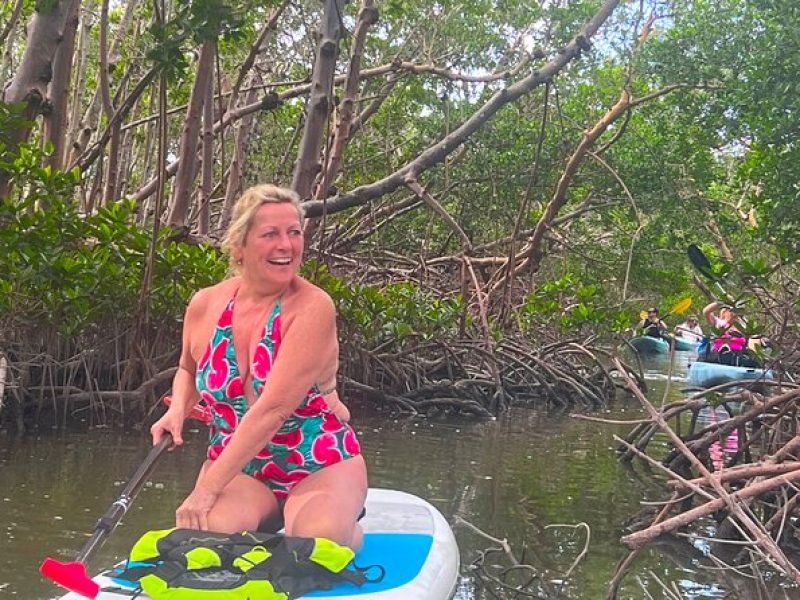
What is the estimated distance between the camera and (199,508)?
2461 mm

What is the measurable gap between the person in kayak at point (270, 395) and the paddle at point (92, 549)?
124 millimetres

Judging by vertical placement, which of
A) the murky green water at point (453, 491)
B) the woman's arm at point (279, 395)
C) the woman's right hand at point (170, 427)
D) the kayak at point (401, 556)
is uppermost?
the woman's arm at point (279, 395)

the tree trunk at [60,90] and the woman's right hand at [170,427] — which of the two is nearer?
the woman's right hand at [170,427]

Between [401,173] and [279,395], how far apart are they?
17.0 feet

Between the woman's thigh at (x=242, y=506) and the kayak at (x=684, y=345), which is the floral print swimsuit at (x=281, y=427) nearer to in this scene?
the woman's thigh at (x=242, y=506)

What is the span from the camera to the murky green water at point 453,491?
152 inches

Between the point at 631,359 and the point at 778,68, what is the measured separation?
13.1 m

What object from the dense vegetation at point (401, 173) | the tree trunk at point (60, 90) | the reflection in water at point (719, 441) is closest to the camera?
the reflection in water at point (719, 441)

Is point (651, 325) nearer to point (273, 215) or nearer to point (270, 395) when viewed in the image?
point (273, 215)

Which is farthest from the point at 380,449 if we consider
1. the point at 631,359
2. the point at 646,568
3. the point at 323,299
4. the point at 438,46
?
the point at 631,359

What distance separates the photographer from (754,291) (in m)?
4.33

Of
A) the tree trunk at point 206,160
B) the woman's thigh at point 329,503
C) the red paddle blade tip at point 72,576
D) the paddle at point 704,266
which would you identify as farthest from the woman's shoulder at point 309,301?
the tree trunk at point 206,160

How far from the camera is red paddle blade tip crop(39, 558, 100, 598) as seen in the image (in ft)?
7.21

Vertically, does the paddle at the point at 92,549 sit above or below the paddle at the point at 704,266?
below
